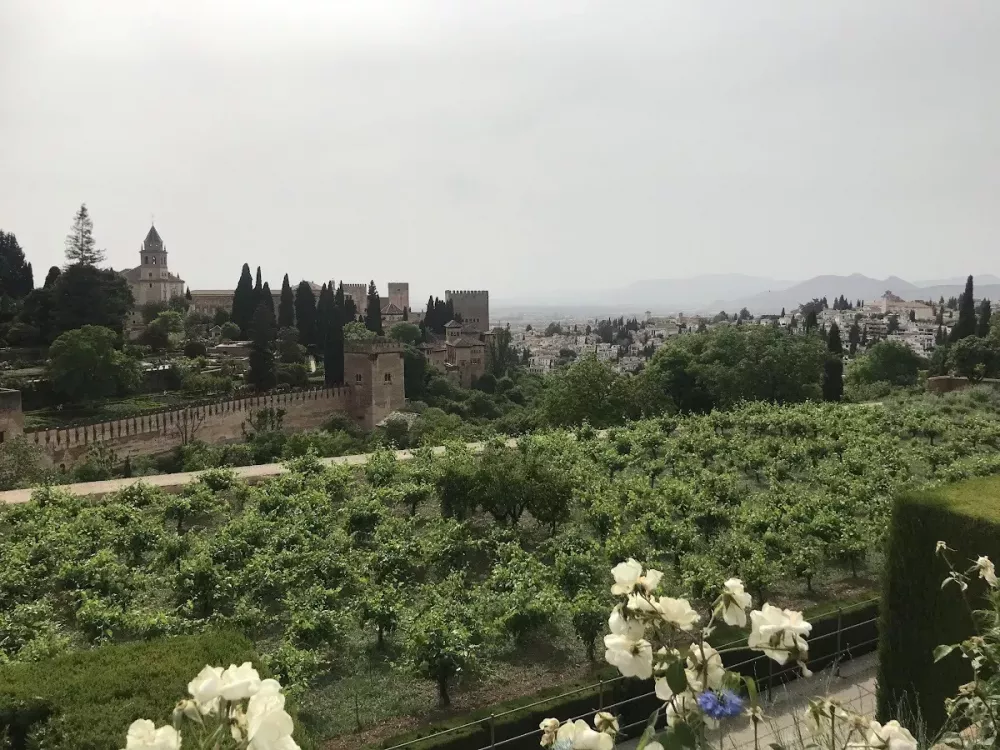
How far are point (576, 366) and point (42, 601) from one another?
18.2 meters

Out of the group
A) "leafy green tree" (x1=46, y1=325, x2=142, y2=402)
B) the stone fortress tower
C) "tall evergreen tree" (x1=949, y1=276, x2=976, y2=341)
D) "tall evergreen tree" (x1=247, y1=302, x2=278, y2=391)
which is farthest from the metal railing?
the stone fortress tower

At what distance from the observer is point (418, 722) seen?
22.8 ft

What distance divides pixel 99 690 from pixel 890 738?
4.75m

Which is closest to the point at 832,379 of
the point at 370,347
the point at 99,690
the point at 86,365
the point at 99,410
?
the point at 370,347

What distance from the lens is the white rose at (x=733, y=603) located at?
1838mm

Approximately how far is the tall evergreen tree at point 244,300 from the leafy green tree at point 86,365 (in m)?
14.9

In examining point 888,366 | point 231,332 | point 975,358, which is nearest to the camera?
point 975,358

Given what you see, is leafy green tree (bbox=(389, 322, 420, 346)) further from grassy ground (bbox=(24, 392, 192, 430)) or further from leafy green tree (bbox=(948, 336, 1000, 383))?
leafy green tree (bbox=(948, 336, 1000, 383))

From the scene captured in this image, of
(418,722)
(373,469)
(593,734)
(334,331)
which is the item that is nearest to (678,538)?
(418,722)

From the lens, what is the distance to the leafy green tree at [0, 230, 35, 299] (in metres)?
41.7

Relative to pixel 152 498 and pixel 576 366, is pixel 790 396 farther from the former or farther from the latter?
pixel 152 498

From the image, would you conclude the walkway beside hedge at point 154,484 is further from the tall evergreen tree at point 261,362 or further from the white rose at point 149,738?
the tall evergreen tree at point 261,362

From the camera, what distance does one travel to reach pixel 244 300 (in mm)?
47188

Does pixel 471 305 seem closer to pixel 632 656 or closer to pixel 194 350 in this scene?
pixel 194 350
